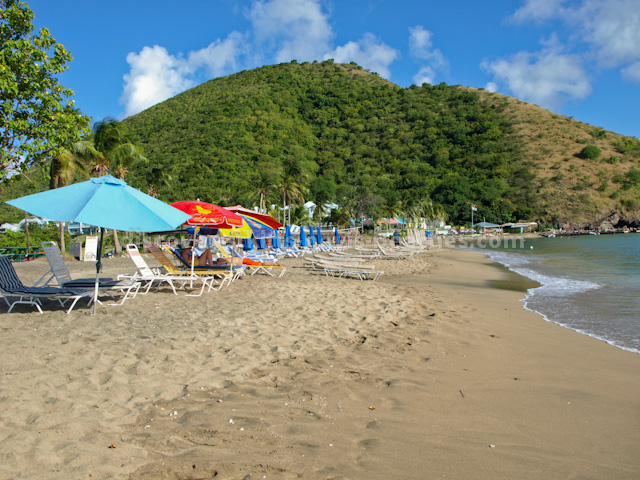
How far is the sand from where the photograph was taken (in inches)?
98.1

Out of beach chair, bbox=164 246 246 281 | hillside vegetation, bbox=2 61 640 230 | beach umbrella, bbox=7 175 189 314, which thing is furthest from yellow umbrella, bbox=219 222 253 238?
hillside vegetation, bbox=2 61 640 230

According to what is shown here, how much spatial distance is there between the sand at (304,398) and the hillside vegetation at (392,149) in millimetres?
46597

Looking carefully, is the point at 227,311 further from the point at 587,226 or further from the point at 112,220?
the point at 587,226

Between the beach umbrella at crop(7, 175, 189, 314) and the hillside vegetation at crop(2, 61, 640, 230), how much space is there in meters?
45.2

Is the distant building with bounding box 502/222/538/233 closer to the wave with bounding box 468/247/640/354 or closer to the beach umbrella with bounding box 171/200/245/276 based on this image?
the wave with bounding box 468/247/640/354

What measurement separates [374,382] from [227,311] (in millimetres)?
3250

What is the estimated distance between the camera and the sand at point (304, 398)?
249 centimetres

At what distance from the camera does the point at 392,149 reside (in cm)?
8625

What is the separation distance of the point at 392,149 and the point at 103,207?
3322 inches

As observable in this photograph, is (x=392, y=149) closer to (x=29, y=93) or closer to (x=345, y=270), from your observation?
(x=345, y=270)

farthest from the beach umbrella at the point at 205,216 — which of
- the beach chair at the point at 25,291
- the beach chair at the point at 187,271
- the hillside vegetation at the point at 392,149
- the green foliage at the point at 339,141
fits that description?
the hillside vegetation at the point at 392,149

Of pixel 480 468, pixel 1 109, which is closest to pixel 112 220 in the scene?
pixel 1 109

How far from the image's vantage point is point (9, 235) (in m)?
21.0

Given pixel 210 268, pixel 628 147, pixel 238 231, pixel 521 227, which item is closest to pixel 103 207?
pixel 210 268
